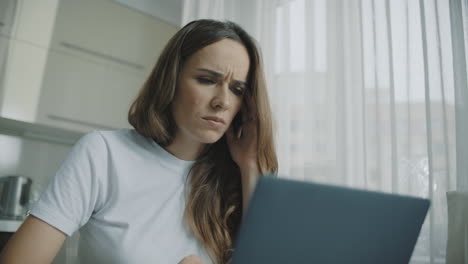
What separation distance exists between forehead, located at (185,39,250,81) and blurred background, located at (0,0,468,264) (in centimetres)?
59

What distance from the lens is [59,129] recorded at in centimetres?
230

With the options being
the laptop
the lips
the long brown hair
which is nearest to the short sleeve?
the long brown hair

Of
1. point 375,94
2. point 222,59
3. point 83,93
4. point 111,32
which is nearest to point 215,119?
point 222,59

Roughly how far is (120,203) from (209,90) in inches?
14.4

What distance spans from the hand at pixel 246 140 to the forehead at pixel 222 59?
116 mm

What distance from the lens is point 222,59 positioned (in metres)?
1.03

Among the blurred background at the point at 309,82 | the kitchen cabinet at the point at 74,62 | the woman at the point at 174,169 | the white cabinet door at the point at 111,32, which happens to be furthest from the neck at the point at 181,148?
the white cabinet door at the point at 111,32

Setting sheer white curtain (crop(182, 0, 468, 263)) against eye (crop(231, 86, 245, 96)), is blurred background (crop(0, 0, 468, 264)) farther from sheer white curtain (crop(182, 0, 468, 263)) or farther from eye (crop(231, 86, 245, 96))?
eye (crop(231, 86, 245, 96))

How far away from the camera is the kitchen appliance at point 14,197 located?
225 centimetres

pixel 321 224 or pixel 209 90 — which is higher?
pixel 209 90

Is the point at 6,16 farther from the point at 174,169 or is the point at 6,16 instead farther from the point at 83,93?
the point at 174,169

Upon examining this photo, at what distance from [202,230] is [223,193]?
167 millimetres

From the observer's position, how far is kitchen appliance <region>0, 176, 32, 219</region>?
7.38 feet

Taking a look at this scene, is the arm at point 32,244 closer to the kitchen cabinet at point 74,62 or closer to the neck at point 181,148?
the neck at point 181,148
